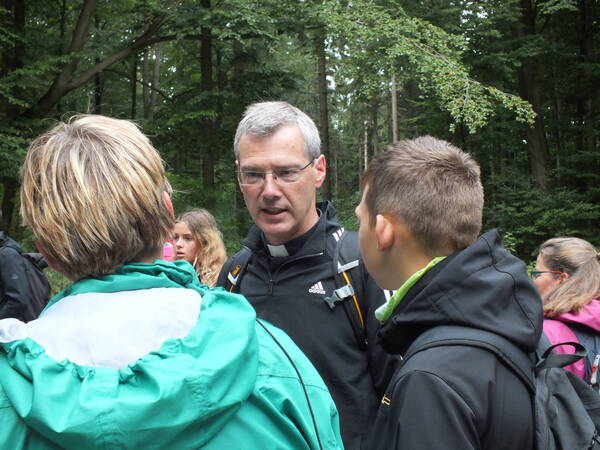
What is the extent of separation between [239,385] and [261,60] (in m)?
18.0

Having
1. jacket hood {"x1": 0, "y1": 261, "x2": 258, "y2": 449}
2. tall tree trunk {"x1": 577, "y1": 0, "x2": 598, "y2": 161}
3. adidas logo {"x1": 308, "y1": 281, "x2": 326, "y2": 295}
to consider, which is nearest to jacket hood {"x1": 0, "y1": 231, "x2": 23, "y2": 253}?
adidas logo {"x1": 308, "y1": 281, "x2": 326, "y2": 295}

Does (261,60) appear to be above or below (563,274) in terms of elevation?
above

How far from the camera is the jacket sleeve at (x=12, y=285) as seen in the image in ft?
17.8

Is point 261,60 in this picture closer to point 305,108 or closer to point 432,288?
point 305,108

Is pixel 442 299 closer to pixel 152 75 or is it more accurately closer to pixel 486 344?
pixel 486 344

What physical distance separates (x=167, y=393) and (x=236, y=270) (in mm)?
1878

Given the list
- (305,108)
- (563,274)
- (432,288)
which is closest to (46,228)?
(432,288)

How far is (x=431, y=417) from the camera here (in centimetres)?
148

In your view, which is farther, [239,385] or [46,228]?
[46,228]

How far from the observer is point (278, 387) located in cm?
139

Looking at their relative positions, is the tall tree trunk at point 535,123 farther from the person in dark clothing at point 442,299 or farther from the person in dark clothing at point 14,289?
the person in dark clothing at point 442,299

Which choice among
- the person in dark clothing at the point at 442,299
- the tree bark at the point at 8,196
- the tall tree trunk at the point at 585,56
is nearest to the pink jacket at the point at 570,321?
the person in dark clothing at the point at 442,299

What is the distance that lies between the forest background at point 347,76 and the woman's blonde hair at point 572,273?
9180mm

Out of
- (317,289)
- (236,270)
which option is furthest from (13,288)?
(317,289)
